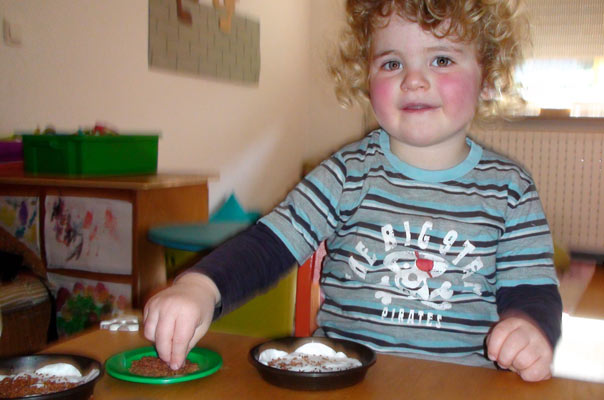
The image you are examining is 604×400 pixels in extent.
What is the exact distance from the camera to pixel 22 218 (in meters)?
2.13

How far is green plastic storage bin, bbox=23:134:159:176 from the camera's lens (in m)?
2.16

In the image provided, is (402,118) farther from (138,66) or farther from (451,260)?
(138,66)

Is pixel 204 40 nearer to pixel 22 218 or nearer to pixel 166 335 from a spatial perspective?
pixel 22 218

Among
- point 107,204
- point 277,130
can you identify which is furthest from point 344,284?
point 277,130

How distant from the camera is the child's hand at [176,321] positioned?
1.93 ft

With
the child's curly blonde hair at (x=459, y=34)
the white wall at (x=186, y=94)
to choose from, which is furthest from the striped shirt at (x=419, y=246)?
the white wall at (x=186, y=94)

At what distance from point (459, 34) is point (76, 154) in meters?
1.62

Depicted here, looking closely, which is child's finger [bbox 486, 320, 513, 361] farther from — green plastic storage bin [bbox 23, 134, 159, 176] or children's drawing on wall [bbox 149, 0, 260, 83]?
children's drawing on wall [bbox 149, 0, 260, 83]

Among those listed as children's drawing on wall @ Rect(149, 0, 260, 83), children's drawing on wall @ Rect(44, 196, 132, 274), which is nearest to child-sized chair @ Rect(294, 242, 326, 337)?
children's drawing on wall @ Rect(44, 196, 132, 274)

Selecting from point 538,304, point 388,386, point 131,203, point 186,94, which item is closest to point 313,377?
point 388,386

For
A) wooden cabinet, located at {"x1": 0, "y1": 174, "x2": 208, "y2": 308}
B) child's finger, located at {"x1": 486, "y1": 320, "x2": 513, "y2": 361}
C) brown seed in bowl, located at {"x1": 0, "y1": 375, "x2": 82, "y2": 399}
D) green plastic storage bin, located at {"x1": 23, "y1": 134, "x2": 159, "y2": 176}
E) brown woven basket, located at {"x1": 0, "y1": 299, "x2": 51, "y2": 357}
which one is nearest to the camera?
brown seed in bowl, located at {"x1": 0, "y1": 375, "x2": 82, "y2": 399}

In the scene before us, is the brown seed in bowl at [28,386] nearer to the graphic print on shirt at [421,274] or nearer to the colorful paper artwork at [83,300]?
the graphic print on shirt at [421,274]

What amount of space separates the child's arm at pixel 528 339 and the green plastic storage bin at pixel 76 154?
5.76 ft

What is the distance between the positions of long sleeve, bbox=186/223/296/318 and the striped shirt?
0.02 m
